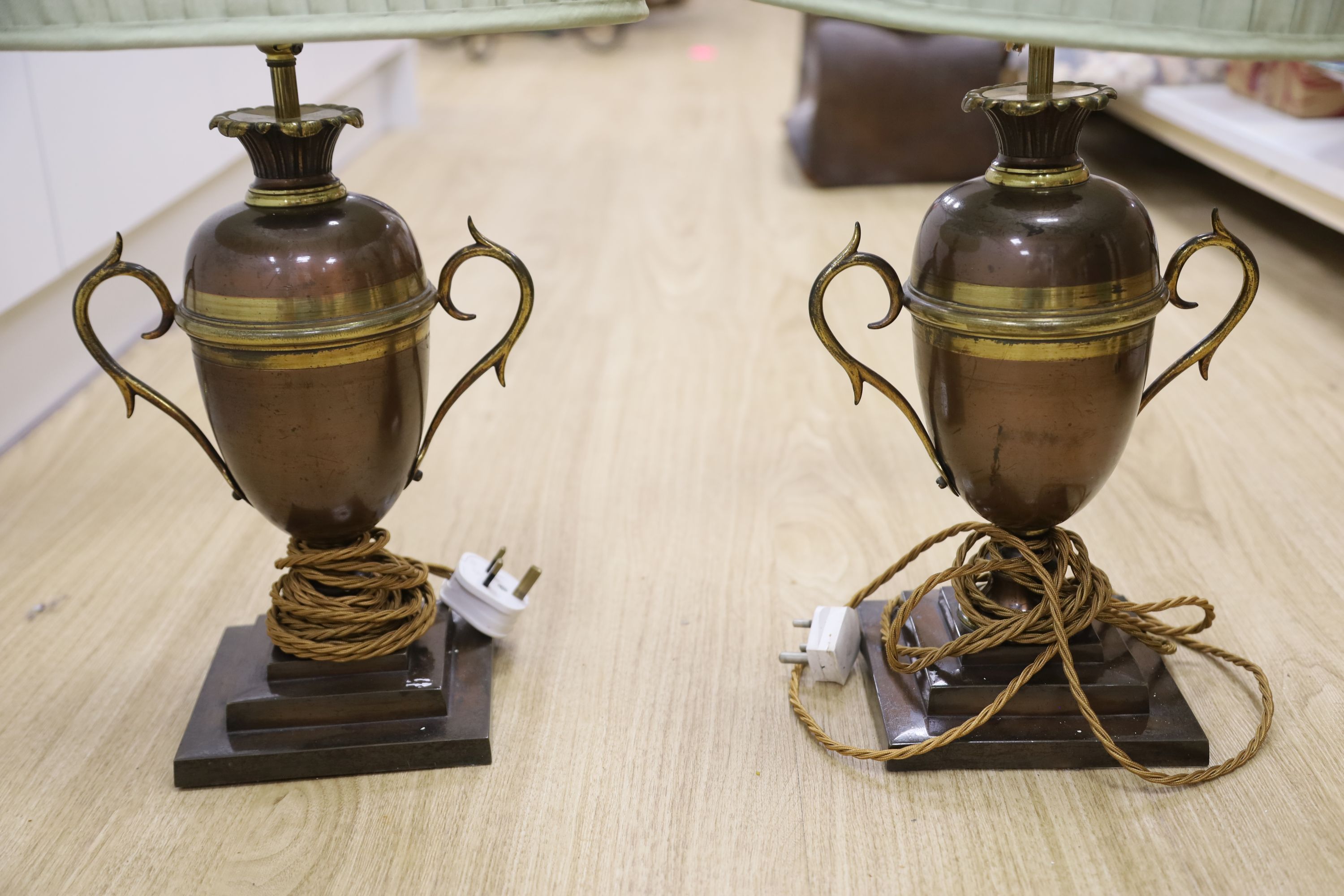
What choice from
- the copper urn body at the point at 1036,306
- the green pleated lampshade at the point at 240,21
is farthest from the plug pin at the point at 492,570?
the green pleated lampshade at the point at 240,21

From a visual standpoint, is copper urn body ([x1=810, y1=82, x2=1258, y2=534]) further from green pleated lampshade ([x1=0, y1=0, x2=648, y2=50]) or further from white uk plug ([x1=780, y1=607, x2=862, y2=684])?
green pleated lampshade ([x1=0, y1=0, x2=648, y2=50])

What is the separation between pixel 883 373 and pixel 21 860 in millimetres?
1019

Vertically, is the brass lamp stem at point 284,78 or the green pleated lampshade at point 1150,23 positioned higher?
the green pleated lampshade at point 1150,23

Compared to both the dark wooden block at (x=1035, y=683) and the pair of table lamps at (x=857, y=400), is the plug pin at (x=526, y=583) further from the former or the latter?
the dark wooden block at (x=1035, y=683)

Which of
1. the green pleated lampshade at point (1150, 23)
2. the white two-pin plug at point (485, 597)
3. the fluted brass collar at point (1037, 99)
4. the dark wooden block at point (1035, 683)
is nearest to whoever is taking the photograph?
the green pleated lampshade at point (1150, 23)

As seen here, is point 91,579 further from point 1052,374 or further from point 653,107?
point 653,107

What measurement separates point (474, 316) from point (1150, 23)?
0.43 meters

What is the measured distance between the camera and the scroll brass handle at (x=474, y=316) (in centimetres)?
78

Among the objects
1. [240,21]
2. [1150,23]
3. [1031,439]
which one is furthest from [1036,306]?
[240,21]

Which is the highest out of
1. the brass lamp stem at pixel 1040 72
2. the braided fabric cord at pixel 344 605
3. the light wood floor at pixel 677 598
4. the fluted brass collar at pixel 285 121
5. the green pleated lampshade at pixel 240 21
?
the green pleated lampshade at pixel 240 21

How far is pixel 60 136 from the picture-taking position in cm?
143

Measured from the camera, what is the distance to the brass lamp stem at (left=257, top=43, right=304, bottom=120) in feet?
2.33

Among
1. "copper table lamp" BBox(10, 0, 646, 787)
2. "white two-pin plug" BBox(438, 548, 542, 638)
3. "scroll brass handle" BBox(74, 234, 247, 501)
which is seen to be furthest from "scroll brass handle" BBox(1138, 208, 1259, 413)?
"scroll brass handle" BBox(74, 234, 247, 501)

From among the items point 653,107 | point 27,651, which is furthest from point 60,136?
point 653,107
